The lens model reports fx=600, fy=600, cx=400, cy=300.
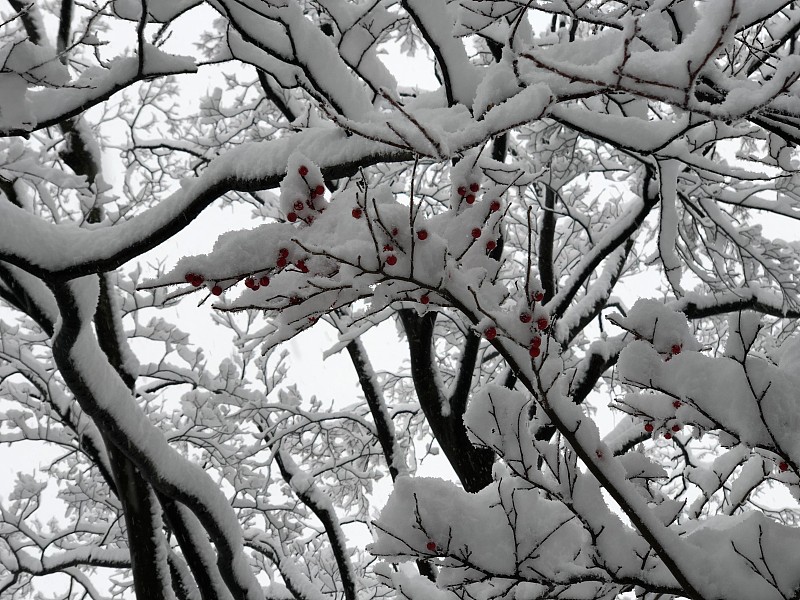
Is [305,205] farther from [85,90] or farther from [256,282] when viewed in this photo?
[85,90]

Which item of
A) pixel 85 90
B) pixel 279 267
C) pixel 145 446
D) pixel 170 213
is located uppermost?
pixel 85 90

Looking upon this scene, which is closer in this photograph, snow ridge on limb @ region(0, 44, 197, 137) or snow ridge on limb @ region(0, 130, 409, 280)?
snow ridge on limb @ region(0, 130, 409, 280)

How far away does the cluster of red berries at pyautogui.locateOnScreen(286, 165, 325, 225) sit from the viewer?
1482mm

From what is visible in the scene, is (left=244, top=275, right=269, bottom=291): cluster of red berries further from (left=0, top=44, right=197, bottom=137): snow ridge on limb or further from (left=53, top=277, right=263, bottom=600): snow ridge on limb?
(left=53, top=277, right=263, bottom=600): snow ridge on limb

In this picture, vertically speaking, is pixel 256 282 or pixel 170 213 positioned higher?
pixel 170 213

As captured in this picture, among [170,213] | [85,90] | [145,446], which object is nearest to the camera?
[170,213]

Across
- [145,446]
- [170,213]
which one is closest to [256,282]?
[170,213]

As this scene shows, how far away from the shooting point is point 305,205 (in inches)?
59.1

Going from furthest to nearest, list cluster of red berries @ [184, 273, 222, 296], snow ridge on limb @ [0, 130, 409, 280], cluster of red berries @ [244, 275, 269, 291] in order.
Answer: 1. snow ridge on limb @ [0, 130, 409, 280]
2. cluster of red berries @ [244, 275, 269, 291]
3. cluster of red berries @ [184, 273, 222, 296]

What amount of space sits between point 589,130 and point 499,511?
4.40 ft

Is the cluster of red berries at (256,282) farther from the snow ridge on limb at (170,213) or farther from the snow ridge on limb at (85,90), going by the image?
the snow ridge on limb at (85,90)

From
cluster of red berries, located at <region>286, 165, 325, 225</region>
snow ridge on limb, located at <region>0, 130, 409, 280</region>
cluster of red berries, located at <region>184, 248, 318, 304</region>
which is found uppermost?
snow ridge on limb, located at <region>0, 130, 409, 280</region>

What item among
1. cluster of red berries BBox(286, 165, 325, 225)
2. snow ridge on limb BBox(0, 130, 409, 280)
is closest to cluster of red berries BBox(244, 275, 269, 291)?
cluster of red berries BBox(286, 165, 325, 225)

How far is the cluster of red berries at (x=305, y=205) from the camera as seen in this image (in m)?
1.48
